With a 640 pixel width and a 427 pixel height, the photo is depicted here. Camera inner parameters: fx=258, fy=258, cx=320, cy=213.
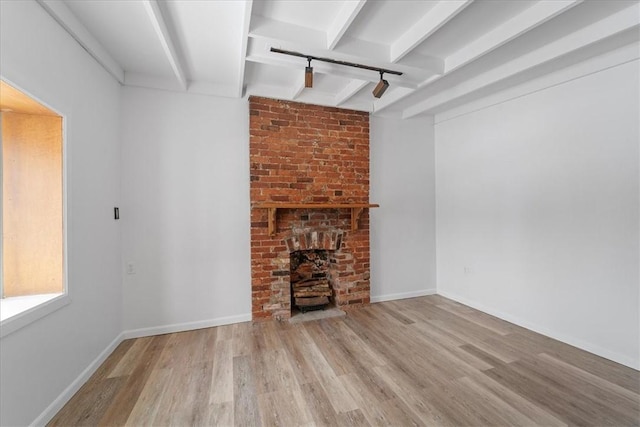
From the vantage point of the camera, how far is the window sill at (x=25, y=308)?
4.49ft

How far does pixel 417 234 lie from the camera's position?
12.8 ft

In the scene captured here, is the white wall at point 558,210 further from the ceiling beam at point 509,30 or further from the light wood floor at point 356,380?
the ceiling beam at point 509,30

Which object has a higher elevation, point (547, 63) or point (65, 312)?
point (547, 63)

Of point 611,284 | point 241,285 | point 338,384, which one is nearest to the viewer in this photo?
point 338,384

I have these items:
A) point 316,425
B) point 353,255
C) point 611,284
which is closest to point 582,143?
point 611,284

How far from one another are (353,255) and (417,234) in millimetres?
1137

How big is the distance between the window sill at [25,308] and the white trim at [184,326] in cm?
109

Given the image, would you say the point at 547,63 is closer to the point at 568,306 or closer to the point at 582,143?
the point at 582,143

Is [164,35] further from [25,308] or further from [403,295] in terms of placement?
[403,295]

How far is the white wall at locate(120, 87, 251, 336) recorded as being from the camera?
2723 millimetres

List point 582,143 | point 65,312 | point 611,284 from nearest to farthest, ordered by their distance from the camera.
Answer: point 65,312, point 611,284, point 582,143

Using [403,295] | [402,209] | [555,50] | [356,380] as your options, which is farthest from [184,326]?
[555,50]

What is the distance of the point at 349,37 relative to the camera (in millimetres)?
2188

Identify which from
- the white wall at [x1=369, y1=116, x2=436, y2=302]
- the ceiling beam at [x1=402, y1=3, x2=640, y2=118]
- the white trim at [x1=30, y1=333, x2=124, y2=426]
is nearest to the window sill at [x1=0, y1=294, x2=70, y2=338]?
the white trim at [x1=30, y1=333, x2=124, y2=426]
